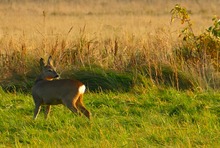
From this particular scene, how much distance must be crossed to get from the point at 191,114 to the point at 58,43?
4602 millimetres

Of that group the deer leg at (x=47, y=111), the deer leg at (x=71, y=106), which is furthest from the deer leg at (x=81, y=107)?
the deer leg at (x=47, y=111)

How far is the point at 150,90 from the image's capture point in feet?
36.7

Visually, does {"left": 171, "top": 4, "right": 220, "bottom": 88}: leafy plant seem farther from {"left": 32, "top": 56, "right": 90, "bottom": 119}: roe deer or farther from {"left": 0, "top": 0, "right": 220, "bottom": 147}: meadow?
{"left": 32, "top": 56, "right": 90, "bottom": 119}: roe deer

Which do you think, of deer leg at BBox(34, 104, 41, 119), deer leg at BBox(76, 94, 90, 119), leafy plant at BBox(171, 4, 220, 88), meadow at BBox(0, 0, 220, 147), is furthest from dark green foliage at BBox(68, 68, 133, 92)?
deer leg at BBox(34, 104, 41, 119)

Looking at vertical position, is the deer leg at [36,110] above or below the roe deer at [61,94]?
below

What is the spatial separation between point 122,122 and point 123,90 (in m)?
2.77

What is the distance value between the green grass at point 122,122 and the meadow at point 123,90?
12 millimetres

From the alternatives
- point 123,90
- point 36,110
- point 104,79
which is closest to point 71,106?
point 36,110

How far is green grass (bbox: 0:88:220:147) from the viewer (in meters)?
7.69

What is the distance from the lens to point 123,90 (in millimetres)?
11461

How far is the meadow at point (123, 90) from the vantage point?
7902 mm

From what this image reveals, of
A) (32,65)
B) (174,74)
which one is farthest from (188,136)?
(32,65)

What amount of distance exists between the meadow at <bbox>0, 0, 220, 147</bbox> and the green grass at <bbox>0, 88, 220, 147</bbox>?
1cm

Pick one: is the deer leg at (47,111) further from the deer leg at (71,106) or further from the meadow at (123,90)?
the deer leg at (71,106)
